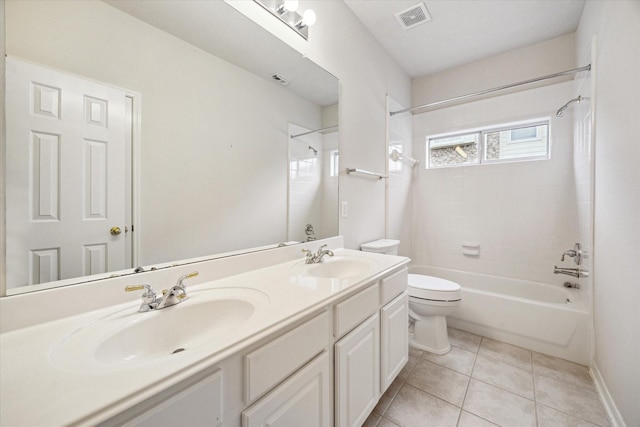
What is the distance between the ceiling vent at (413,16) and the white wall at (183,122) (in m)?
1.39

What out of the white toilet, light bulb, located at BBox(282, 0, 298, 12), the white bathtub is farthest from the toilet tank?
light bulb, located at BBox(282, 0, 298, 12)

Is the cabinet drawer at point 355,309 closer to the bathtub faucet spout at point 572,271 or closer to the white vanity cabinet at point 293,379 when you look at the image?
the white vanity cabinet at point 293,379

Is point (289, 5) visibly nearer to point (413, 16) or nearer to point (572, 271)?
point (413, 16)

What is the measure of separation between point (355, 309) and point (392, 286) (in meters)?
0.40

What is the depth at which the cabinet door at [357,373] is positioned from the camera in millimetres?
1008

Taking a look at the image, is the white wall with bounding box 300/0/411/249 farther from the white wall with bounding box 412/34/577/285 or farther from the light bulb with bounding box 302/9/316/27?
the white wall with bounding box 412/34/577/285

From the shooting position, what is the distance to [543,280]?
238cm

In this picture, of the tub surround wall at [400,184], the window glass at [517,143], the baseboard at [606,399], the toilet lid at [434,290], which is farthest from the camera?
the tub surround wall at [400,184]

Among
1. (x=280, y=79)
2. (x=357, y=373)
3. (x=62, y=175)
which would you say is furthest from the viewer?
(x=280, y=79)

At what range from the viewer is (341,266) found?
1555mm

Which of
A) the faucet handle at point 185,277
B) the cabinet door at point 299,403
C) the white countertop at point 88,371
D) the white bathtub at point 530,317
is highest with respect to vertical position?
the faucet handle at point 185,277

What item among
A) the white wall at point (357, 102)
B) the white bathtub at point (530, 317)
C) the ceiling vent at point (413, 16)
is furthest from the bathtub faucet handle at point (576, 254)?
the ceiling vent at point (413, 16)

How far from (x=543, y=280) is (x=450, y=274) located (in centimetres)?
80

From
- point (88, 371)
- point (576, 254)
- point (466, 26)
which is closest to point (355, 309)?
point (88, 371)
